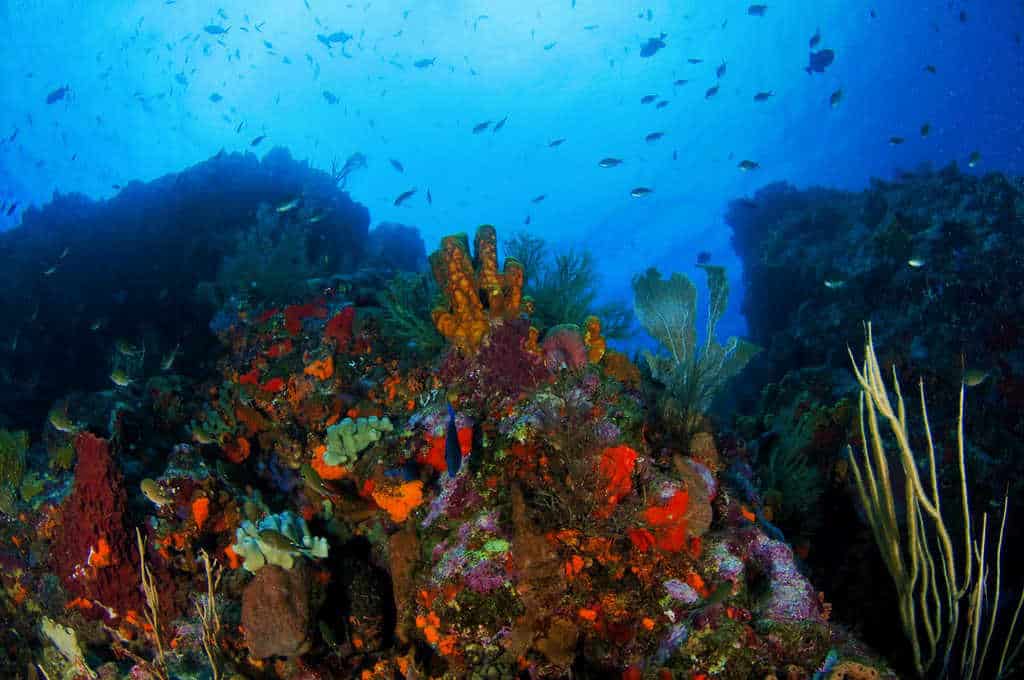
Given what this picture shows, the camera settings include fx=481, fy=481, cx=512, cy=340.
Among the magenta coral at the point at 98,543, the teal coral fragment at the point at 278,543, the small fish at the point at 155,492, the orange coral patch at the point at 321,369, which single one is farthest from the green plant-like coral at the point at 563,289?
the magenta coral at the point at 98,543

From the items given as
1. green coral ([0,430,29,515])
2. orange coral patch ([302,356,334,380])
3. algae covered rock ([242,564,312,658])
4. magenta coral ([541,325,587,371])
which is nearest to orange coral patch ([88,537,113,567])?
algae covered rock ([242,564,312,658])

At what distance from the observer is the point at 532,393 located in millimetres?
4879

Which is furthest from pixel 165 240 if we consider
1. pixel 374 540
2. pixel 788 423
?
pixel 788 423

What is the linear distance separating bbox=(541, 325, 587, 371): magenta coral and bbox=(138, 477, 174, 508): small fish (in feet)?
14.2

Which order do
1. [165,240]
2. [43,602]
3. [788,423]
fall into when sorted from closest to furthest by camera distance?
Answer: [43,602], [788,423], [165,240]

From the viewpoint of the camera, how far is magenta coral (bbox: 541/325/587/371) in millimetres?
5078

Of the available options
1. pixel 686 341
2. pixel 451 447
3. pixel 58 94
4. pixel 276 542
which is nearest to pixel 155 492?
pixel 276 542

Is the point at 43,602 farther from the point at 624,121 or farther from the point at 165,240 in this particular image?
the point at 624,121

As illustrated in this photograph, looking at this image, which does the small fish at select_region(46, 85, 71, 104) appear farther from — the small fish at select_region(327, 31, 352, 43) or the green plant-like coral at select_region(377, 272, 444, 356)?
the green plant-like coral at select_region(377, 272, 444, 356)

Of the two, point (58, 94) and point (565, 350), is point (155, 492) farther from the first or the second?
point (58, 94)

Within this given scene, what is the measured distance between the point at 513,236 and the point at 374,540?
16.6 ft

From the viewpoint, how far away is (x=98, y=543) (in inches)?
192

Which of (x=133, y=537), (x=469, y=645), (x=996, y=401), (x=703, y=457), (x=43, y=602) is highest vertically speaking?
(x=996, y=401)

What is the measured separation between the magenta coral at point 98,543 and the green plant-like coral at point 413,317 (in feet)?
11.5
